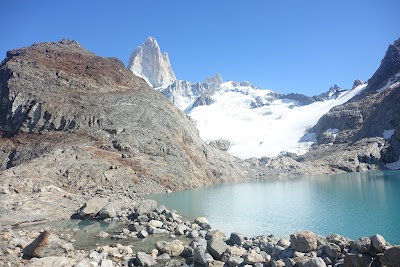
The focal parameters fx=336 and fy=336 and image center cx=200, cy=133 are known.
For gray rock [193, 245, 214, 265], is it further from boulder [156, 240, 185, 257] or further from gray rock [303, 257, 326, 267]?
gray rock [303, 257, 326, 267]

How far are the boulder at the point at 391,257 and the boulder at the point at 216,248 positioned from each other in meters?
8.08

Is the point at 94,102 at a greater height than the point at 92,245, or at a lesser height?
greater

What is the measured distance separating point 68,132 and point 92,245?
55.7 m

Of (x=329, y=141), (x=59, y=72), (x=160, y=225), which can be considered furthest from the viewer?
(x=329, y=141)

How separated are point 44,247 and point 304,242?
12.9 meters

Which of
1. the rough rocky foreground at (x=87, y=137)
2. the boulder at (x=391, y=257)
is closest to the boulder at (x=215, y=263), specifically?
the boulder at (x=391, y=257)

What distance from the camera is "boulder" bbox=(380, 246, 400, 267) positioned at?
12.2 meters

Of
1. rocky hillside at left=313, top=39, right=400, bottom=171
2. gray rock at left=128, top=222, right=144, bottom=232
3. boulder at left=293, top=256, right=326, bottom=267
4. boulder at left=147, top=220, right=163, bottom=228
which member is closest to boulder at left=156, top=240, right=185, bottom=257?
gray rock at left=128, top=222, right=144, bottom=232

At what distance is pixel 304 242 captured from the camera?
54.1 ft

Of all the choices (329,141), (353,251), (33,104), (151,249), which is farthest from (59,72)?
(329,141)

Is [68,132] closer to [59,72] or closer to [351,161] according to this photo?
[59,72]

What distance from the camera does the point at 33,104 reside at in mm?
78500

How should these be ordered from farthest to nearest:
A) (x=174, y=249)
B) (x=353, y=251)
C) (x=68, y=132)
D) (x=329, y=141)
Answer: (x=329, y=141), (x=68, y=132), (x=174, y=249), (x=353, y=251)

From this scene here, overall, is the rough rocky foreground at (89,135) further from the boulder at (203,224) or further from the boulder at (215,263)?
the boulder at (215,263)
